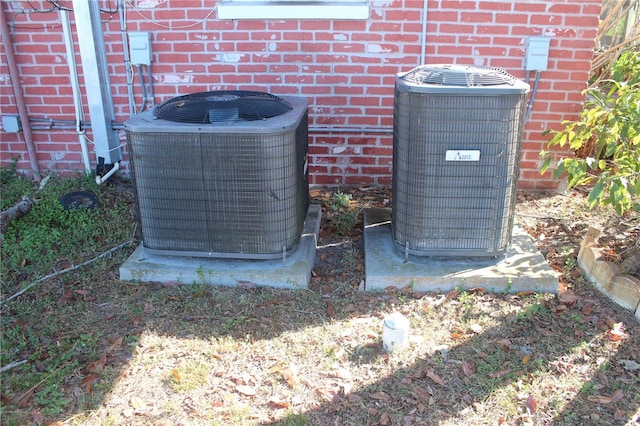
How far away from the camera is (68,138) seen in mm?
5199

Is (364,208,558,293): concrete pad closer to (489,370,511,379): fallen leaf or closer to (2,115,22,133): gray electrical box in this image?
(489,370,511,379): fallen leaf

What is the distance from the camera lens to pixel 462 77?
11.0 feet

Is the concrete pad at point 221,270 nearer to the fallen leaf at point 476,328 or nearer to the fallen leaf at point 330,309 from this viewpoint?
the fallen leaf at point 330,309

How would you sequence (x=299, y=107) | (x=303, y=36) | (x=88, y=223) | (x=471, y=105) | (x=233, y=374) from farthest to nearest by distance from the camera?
(x=303, y=36) < (x=88, y=223) < (x=299, y=107) < (x=471, y=105) < (x=233, y=374)

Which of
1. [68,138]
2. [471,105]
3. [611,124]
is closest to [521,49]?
[611,124]

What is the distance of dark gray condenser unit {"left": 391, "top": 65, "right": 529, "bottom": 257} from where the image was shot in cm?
332

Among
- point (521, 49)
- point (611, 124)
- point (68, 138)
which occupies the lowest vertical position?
point (68, 138)

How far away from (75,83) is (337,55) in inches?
90.0

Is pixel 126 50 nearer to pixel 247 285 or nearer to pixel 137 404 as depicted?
pixel 247 285

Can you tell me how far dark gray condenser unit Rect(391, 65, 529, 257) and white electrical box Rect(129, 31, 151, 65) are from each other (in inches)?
93.2

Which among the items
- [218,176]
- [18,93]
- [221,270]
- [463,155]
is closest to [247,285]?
[221,270]

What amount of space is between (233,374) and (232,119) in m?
1.51

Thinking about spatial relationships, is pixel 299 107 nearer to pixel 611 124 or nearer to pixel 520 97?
pixel 520 97

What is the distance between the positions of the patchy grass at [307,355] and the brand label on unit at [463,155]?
829 mm
